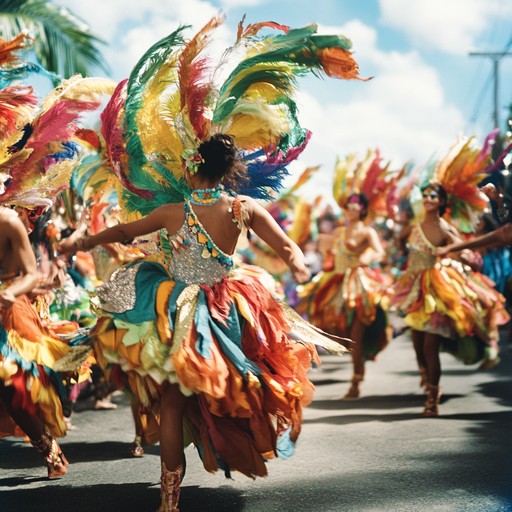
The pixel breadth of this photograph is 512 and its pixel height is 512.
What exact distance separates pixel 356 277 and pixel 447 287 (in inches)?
60.9


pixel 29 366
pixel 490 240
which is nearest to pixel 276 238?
pixel 29 366

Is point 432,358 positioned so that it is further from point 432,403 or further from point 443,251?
point 443,251

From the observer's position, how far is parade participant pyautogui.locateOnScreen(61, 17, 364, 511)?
4426 millimetres

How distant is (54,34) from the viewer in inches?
496

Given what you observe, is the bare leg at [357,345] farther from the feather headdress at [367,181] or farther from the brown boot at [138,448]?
the brown boot at [138,448]

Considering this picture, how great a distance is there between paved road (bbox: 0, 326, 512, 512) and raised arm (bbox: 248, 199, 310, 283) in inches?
52.8

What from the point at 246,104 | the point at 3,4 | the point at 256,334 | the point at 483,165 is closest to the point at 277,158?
the point at 246,104

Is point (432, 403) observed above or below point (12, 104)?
below

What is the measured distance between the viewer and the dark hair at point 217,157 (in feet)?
15.6

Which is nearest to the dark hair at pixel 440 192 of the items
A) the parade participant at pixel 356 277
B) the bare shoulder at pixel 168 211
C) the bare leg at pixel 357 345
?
the parade participant at pixel 356 277

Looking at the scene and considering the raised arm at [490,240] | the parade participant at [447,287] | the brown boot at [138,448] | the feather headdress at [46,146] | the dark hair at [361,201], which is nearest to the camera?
the feather headdress at [46,146]

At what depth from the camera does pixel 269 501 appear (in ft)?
15.9

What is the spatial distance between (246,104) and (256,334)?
1343 millimetres

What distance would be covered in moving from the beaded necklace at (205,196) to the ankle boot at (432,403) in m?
3.74
